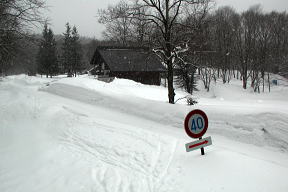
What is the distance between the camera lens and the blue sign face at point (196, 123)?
5407 millimetres

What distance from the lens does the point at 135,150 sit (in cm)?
696

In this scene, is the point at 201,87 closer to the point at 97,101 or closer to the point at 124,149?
the point at 97,101

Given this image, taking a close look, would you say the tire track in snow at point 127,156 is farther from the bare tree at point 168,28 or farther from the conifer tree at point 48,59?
the conifer tree at point 48,59

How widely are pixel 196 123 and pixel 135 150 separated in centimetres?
221

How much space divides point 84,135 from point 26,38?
6.78 meters

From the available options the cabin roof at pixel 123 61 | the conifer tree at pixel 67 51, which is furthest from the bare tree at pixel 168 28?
the conifer tree at pixel 67 51

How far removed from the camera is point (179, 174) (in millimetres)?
5355

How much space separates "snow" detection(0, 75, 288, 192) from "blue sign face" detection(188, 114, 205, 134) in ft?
2.68

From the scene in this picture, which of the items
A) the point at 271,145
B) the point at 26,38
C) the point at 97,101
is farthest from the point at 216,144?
the point at 26,38

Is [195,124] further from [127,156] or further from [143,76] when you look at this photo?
[143,76]

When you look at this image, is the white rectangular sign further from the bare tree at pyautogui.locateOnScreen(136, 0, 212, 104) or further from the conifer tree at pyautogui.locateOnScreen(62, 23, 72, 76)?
the conifer tree at pyautogui.locateOnScreen(62, 23, 72, 76)

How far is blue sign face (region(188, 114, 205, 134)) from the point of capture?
541 cm

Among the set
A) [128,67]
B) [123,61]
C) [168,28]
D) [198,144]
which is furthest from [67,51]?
[198,144]

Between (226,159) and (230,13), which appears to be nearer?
(226,159)
